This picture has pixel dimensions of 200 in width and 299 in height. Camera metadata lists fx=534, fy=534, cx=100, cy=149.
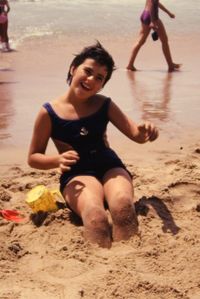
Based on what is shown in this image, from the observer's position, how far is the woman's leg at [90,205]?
321cm

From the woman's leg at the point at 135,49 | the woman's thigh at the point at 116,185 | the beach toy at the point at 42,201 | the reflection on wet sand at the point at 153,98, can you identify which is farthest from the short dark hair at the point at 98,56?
the woman's leg at the point at 135,49

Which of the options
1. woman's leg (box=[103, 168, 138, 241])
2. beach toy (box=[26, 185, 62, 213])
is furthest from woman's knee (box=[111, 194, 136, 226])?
A: beach toy (box=[26, 185, 62, 213])

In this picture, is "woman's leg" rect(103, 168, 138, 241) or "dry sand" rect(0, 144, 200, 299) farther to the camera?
"woman's leg" rect(103, 168, 138, 241)

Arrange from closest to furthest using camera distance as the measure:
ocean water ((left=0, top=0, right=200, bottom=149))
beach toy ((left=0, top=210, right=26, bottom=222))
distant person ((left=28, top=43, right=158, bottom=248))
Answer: distant person ((left=28, top=43, right=158, bottom=248)), beach toy ((left=0, top=210, right=26, bottom=222)), ocean water ((left=0, top=0, right=200, bottom=149))

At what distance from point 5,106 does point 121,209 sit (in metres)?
3.50

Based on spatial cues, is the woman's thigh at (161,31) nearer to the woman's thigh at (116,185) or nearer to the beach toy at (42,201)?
the woman's thigh at (116,185)

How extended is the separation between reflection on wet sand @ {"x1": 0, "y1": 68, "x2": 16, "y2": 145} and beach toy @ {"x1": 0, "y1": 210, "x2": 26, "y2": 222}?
1647 millimetres

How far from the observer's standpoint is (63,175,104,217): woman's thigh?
11.0 ft

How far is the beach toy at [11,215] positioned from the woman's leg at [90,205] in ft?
1.18

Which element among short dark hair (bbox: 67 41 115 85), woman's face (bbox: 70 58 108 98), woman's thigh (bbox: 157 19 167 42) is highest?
short dark hair (bbox: 67 41 115 85)

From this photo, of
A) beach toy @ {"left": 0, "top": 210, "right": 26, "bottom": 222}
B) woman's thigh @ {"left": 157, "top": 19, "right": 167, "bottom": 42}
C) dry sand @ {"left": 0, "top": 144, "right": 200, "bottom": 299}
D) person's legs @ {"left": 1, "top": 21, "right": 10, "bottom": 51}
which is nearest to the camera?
dry sand @ {"left": 0, "top": 144, "right": 200, "bottom": 299}

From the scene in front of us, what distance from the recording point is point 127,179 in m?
3.60

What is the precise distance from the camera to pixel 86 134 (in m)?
3.68

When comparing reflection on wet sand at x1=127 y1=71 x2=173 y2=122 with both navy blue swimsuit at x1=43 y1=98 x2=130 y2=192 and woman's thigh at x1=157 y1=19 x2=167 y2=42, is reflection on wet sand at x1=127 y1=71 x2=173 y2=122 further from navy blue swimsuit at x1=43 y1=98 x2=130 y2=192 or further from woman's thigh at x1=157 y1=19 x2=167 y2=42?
navy blue swimsuit at x1=43 y1=98 x2=130 y2=192
